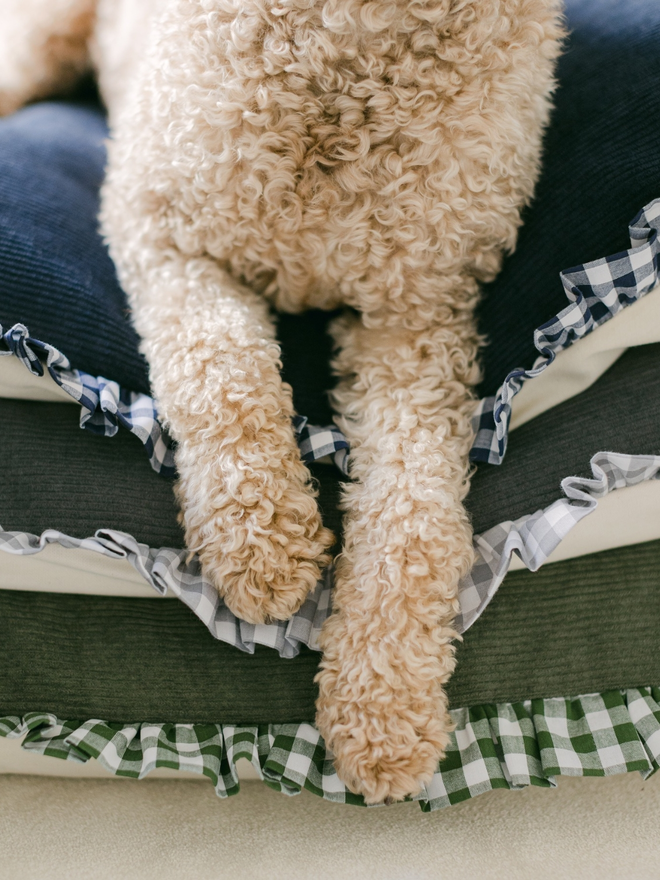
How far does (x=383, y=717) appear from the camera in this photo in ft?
2.04

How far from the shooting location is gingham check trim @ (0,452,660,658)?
0.67 metres

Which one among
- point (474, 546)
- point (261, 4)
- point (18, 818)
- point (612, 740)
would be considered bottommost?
point (18, 818)

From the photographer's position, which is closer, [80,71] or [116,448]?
[116,448]

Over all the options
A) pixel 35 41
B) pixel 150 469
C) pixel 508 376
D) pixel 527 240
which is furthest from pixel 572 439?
pixel 35 41

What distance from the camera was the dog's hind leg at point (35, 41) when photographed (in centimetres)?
133

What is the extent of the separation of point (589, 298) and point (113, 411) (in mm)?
558

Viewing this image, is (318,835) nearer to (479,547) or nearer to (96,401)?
(479,547)

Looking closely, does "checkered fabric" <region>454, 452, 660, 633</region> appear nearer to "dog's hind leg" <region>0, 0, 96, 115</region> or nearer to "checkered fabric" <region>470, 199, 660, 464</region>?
"checkered fabric" <region>470, 199, 660, 464</region>

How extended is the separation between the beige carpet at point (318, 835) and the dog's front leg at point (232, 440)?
0.25 m

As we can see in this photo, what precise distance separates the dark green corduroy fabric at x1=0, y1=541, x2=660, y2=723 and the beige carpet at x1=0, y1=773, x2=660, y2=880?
0.11m

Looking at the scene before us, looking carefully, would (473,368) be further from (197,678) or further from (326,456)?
(197,678)

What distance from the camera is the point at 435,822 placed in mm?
705

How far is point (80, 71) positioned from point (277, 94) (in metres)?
0.99

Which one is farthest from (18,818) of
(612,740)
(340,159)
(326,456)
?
(340,159)
